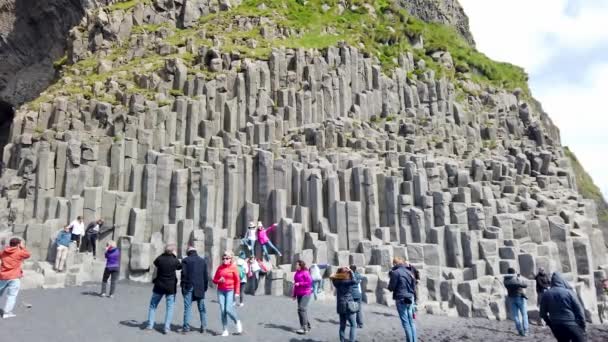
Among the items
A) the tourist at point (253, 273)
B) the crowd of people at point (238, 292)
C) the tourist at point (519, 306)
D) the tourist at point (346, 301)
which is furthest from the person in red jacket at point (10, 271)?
the tourist at point (519, 306)

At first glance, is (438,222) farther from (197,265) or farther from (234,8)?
(234,8)

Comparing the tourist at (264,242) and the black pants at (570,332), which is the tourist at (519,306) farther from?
the tourist at (264,242)

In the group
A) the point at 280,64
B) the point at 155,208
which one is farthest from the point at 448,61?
the point at 155,208

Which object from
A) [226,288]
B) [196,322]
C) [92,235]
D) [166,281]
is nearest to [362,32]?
[92,235]

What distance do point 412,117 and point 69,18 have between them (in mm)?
27870

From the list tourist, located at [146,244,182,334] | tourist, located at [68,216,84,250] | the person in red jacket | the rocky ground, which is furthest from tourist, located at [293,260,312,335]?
tourist, located at [68,216,84,250]

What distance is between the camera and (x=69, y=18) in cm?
3812

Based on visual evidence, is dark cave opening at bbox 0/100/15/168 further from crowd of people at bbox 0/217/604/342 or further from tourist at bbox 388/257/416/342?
tourist at bbox 388/257/416/342

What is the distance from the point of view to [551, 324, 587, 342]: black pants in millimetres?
7480

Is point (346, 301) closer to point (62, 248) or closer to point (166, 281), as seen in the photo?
point (166, 281)

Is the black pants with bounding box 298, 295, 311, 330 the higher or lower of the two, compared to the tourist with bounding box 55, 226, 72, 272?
lower

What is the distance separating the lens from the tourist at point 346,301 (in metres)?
9.47

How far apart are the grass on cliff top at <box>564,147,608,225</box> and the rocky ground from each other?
30853 millimetres

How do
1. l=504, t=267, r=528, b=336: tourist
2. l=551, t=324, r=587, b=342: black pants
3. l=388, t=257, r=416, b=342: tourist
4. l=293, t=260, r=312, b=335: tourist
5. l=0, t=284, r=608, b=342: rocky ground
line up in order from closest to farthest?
l=551, t=324, r=587, b=342: black pants → l=388, t=257, r=416, b=342: tourist → l=0, t=284, r=608, b=342: rocky ground → l=293, t=260, r=312, b=335: tourist → l=504, t=267, r=528, b=336: tourist
